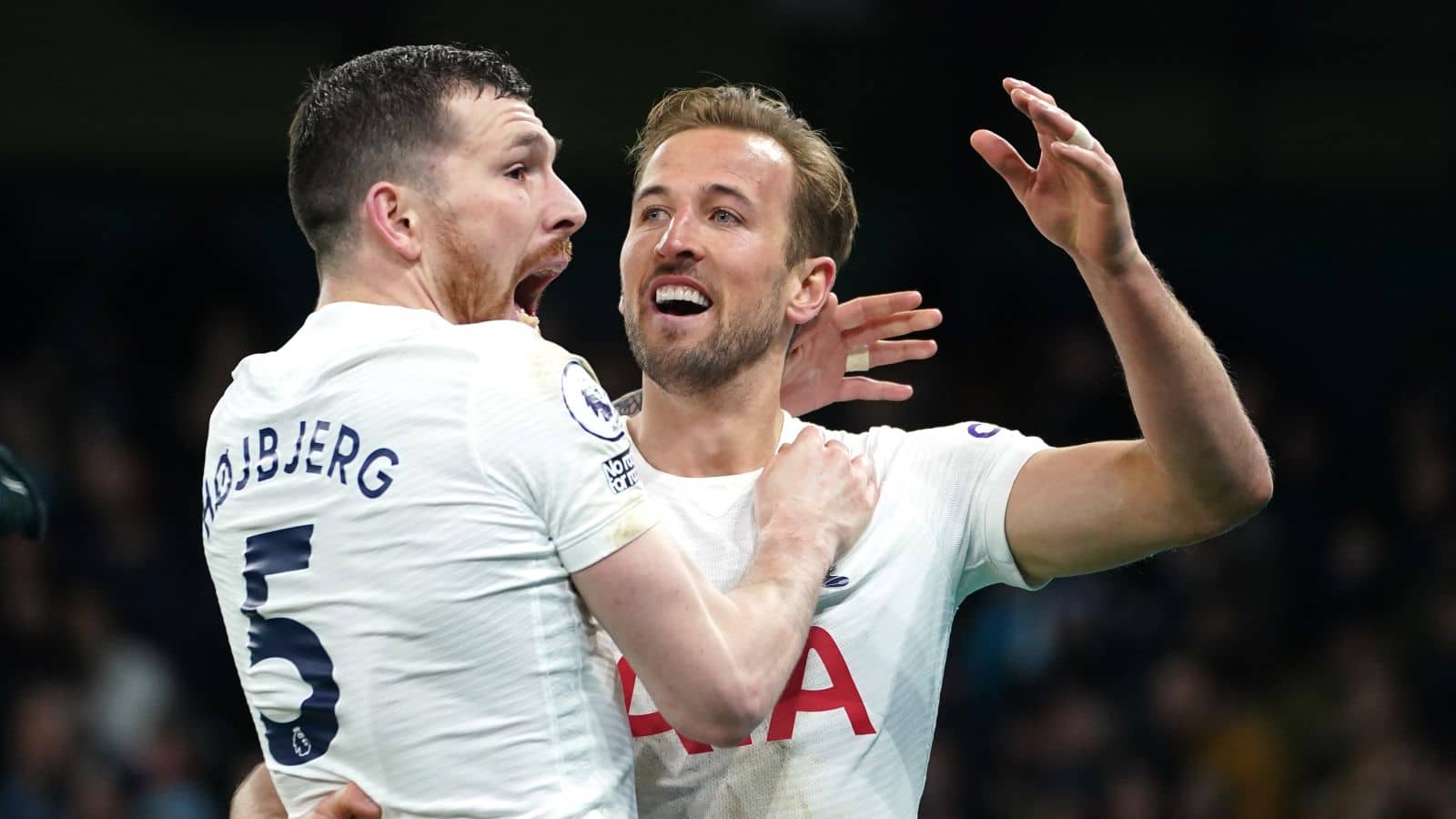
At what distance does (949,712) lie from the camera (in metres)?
9.25

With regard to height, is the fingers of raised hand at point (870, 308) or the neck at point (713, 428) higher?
the fingers of raised hand at point (870, 308)

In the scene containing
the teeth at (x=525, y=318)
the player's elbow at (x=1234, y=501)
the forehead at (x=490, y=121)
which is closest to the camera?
the forehead at (x=490, y=121)

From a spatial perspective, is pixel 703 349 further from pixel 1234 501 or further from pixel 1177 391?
pixel 1234 501

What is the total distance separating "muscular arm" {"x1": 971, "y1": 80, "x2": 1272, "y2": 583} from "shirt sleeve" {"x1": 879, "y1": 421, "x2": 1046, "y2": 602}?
2.2 inches

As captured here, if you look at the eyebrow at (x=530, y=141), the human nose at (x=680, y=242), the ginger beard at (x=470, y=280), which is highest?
the eyebrow at (x=530, y=141)

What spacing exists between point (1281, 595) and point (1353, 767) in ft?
4.27

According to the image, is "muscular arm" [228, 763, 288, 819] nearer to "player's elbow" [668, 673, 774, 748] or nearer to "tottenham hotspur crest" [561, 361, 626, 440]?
"player's elbow" [668, 673, 774, 748]

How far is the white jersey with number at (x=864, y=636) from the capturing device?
3578 mm

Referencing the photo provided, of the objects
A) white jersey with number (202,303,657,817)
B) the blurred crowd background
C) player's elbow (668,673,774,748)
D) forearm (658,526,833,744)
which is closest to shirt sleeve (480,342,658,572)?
white jersey with number (202,303,657,817)

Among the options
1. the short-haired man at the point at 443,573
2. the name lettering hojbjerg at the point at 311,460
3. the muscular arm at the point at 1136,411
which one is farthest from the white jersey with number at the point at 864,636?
the name lettering hojbjerg at the point at 311,460

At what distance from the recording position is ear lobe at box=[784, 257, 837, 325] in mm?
4336

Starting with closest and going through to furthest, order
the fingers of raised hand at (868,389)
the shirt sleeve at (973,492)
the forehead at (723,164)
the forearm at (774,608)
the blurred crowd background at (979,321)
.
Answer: the forearm at (774,608), the shirt sleeve at (973,492), the forehead at (723,164), the fingers of raised hand at (868,389), the blurred crowd background at (979,321)

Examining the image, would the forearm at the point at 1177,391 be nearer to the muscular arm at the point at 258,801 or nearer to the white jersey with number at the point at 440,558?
the white jersey with number at the point at 440,558

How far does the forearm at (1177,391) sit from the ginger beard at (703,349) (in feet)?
3.24
